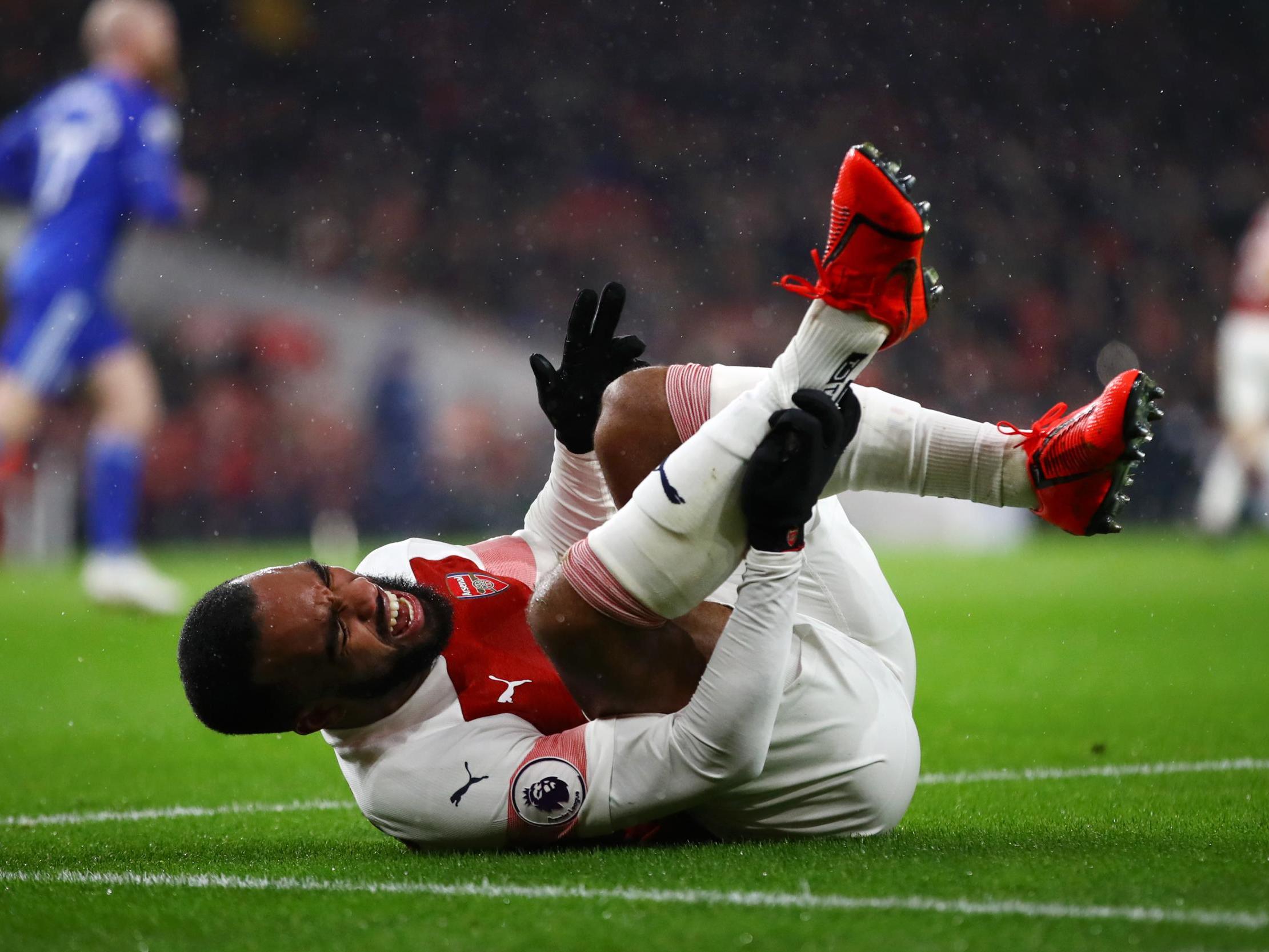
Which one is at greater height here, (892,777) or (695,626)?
(695,626)

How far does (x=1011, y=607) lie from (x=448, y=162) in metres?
9.68

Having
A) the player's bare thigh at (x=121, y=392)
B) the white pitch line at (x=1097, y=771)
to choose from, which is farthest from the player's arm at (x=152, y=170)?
the white pitch line at (x=1097, y=771)

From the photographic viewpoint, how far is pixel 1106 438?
2.72m

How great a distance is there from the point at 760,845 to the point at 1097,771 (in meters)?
1.49

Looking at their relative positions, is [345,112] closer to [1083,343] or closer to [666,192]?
[666,192]

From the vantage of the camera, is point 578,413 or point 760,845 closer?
point 760,845

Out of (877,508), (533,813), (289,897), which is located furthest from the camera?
(877,508)

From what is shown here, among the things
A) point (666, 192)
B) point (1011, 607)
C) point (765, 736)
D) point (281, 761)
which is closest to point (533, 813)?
point (765, 736)

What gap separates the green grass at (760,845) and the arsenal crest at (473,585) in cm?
52

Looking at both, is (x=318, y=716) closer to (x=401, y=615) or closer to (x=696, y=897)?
(x=401, y=615)

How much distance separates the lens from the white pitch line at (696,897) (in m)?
2.08

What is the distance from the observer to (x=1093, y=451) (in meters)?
2.74

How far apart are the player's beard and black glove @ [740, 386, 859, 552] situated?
0.64m

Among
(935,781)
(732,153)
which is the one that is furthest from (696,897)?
(732,153)
